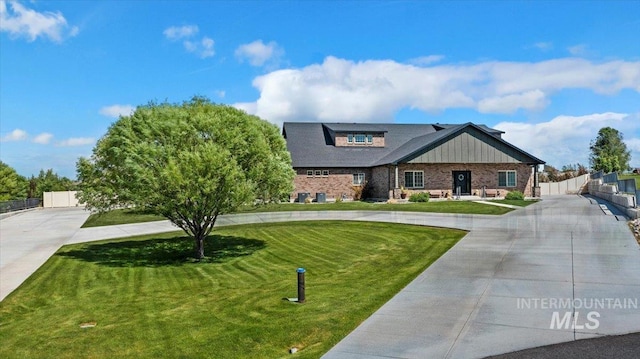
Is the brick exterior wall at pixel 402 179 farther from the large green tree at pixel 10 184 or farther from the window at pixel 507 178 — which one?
the large green tree at pixel 10 184

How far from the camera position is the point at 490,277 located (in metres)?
10.8

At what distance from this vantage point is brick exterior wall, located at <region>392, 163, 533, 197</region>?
39.0 m

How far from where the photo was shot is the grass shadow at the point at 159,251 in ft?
54.6

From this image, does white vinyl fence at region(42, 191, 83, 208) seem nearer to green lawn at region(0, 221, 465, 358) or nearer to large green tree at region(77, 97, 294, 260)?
green lawn at region(0, 221, 465, 358)

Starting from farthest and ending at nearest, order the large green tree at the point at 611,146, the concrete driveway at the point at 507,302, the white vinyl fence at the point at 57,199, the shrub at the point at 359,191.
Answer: the large green tree at the point at 611,146 → the white vinyl fence at the point at 57,199 → the shrub at the point at 359,191 → the concrete driveway at the point at 507,302

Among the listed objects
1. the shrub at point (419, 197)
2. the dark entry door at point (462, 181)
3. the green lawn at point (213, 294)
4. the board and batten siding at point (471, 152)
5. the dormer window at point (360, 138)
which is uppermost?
the dormer window at point (360, 138)

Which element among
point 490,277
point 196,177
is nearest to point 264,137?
point 196,177

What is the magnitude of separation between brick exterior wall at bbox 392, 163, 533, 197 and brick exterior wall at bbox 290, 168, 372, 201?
5.33m

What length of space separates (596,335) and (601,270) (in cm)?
457

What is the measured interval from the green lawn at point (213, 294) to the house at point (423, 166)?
1930 centimetres

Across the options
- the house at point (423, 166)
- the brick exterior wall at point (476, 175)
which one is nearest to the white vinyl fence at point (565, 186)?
the brick exterior wall at point (476, 175)

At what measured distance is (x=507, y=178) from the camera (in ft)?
132

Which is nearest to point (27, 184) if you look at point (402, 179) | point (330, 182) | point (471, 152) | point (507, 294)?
point (330, 182)

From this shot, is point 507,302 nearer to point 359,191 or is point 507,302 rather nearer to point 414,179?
point 414,179
